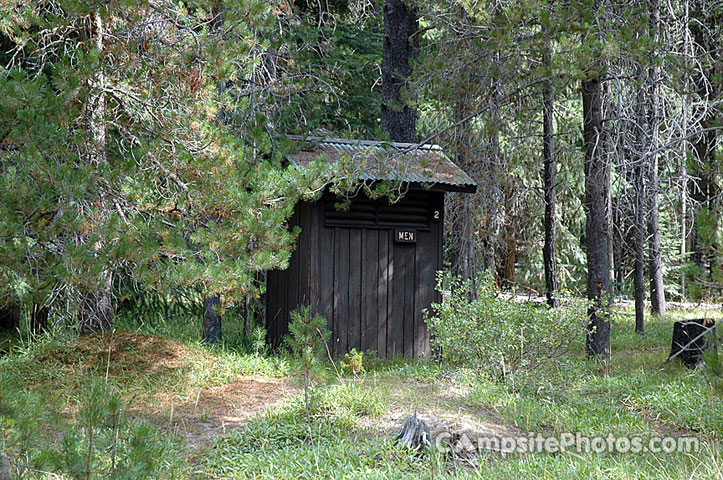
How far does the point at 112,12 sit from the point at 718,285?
5.48 metres

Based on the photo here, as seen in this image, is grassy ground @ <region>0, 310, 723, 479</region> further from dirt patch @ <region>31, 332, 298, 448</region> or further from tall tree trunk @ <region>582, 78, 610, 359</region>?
tall tree trunk @ <region>582, 78, 610, 359</region>

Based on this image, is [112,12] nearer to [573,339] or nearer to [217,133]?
[217,133]

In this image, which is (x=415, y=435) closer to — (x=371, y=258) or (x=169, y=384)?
(x=169, y=384)

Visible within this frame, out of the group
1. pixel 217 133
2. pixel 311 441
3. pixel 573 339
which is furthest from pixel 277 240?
pixel 573 339

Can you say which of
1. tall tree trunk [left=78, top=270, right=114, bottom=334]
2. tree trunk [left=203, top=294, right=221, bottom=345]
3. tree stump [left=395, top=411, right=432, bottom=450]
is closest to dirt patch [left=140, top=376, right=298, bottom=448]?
tree stump [left=395, top=411, right=432, bottom=450]

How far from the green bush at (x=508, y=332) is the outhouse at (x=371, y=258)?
1.73 meters

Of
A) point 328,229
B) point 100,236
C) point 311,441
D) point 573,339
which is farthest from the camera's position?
point 328,229

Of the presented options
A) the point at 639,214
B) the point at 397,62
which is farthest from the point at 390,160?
the point at 639,214

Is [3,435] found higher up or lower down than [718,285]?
lower down

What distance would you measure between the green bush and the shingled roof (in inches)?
65.6

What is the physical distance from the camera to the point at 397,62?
10.5 m

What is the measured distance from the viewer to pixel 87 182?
17.6 feet

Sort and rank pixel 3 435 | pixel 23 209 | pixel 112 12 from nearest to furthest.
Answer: pixel 3 435, pixel 23 209, pixel 112 12

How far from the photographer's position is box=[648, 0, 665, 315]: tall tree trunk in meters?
8.31
